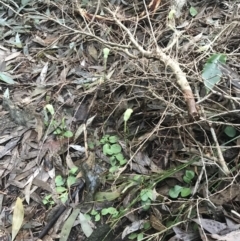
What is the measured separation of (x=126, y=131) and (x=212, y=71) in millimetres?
534

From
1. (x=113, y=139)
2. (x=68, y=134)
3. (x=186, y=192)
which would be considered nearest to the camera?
(x=186, y=192)

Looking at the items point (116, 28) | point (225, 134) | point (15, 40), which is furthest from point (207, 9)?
point (15, 40)

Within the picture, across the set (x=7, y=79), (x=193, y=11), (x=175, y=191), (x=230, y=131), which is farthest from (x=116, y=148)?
(x=193, y=11)

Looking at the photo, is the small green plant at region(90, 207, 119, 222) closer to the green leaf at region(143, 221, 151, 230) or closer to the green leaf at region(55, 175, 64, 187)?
the green leaf at region(143, 221, 151, 230)

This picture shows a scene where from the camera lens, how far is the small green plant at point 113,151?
2133mm

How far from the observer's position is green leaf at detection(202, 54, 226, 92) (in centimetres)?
197

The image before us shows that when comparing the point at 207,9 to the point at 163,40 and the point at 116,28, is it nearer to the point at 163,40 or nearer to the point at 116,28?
the point at 163,40

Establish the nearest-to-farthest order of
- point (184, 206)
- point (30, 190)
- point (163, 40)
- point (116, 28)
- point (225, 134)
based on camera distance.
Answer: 1. point (184, 206)
2. point (225, 134)
3. point (30, 190)
4. point (163, 40)
5. point (116, 28)

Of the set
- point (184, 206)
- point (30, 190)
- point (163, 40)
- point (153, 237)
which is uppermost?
point (163, 40)

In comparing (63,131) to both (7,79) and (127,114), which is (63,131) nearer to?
(127,114)

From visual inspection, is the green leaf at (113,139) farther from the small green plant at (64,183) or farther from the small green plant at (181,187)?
the small green plant at (181,187)

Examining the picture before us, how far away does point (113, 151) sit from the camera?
85.3 inches

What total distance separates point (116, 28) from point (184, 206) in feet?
4.35

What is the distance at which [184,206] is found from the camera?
1830 mm
